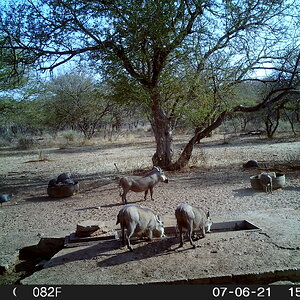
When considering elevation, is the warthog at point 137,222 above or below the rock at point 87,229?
above

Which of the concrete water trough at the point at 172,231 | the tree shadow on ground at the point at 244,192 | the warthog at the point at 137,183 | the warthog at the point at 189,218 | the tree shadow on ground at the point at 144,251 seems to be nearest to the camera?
the tree shadow on ground at the point at 144,251

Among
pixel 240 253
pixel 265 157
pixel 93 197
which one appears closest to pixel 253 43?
pixel 265 157

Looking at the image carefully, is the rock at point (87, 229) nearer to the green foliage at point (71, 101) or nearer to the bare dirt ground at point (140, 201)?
the bare dirt ground at point (140, 201)

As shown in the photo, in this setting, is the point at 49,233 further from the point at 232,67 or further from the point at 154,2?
the point at 232,67

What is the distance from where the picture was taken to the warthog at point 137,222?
4.21m

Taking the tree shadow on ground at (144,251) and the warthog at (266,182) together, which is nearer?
the tree shadow on ground at (144,251)

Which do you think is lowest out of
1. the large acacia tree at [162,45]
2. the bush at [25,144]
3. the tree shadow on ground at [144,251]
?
the tree shadow on ground at [144,251]

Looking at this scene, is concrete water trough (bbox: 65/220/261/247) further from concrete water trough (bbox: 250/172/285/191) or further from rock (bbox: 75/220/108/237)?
concrete water trough (bbox: 250/172/285/191)

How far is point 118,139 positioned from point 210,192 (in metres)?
23.2

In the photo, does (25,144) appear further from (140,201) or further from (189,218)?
(189,218)

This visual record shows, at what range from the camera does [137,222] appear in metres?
4.29

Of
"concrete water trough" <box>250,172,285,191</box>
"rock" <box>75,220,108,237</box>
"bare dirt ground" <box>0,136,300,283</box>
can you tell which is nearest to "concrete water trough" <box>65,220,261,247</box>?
"rock" <box>75,220,108,237</box>

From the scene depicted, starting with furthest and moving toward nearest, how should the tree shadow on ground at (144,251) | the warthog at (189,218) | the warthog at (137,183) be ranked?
the warthog at (137,183), the warthog at (189,218), the tree shadow on ground at (144,251)

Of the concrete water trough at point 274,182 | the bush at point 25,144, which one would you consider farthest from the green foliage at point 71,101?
the concrete water trough at point 274,182
